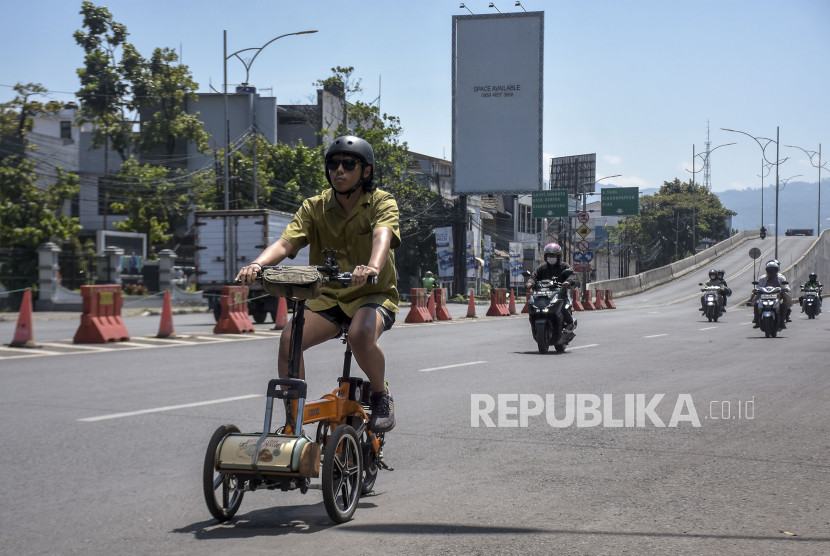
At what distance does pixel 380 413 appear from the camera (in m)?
4.92

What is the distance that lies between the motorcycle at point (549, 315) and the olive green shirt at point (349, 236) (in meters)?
9.81

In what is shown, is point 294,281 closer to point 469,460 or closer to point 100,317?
point 469,460

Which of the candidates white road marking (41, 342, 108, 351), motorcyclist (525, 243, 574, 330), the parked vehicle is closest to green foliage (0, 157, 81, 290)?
the parked vehicle

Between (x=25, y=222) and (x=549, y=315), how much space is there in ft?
86.8

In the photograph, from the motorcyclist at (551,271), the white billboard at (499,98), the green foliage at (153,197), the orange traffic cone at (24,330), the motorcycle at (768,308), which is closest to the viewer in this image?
the orange traffic cone at (24,330)

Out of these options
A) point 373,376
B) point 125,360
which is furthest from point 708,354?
point 373,376

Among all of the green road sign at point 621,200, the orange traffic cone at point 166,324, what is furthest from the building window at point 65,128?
the orange traffic cone at point 166,324

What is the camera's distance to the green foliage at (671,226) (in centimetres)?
10512

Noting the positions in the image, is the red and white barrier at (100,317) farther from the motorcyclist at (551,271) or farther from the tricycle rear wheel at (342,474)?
the tricycle rear wheel at (342,474)

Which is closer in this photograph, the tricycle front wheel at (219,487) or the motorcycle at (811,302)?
the tricycle front wheel at (219,487)

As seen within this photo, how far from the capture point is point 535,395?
9.26 meters

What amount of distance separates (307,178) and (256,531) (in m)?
52.1

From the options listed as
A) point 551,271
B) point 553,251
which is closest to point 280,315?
point 551,271

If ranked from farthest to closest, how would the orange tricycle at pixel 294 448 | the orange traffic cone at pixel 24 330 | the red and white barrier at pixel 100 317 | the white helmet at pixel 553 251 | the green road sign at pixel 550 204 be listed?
the green road sign at pixel 550 204 < the red and white barrier at pixel 100 317 < the white helmet at pixel 553 251 < the orange traffic cone at pixel 24 330 < the orange tricycle at pixel 294 448
